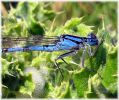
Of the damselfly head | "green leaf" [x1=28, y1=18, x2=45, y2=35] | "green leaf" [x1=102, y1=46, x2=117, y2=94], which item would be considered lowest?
"green leaf" [x1=102, y1=46, x2=117, y2=94]

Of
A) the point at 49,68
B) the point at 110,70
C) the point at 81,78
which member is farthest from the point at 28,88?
the point at 110,70

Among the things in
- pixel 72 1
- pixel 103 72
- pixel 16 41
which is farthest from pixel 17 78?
pixel 72 1

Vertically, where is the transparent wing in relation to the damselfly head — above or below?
above

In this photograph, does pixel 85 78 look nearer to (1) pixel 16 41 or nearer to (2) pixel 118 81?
(2) pixel 118 81

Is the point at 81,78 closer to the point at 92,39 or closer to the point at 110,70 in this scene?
the point at 110,70

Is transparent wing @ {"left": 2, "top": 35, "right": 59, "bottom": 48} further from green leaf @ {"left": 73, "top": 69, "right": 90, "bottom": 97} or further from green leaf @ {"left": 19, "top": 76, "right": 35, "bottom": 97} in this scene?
green leaf @ {"left": 73, "top": 69, "right": 90, "bottom": 97}

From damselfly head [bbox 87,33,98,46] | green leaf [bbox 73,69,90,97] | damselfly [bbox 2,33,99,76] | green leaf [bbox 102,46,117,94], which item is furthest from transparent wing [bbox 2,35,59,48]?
green leaf [bbox 102,46,117,94]

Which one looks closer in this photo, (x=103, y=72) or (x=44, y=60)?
(x=103, y=72)
